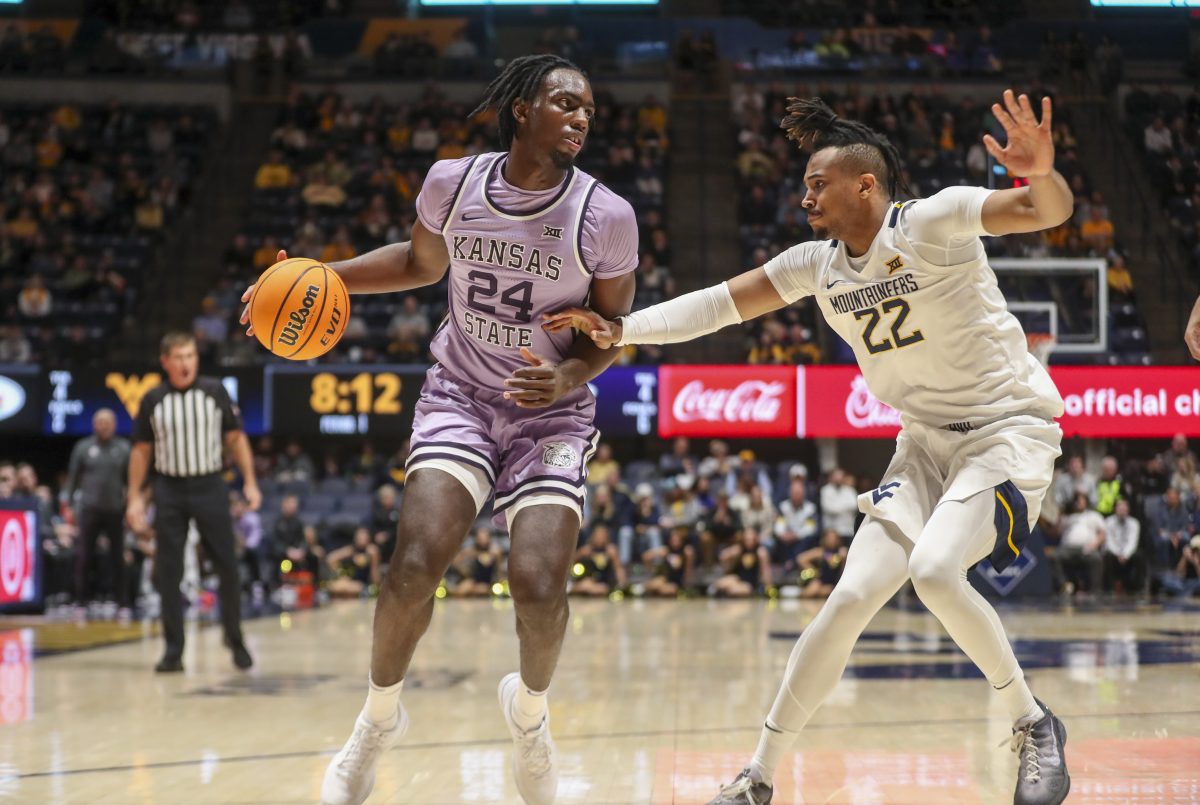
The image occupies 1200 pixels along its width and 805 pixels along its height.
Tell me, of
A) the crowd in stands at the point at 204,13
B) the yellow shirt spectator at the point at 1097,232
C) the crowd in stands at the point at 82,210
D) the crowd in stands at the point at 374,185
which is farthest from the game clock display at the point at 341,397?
the crowd in stands at the point at 204,13

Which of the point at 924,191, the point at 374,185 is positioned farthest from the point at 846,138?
the point at 374,185

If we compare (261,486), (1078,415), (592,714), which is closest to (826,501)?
(1078,415)

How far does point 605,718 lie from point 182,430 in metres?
3.40

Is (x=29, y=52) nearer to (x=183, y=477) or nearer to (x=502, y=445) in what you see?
(x=183, y=477)

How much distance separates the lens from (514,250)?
4.35 m

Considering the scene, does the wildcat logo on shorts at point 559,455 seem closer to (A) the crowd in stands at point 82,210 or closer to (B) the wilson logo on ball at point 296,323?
(B) the wilson logo on ball at point 296,323

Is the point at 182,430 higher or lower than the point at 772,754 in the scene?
higher

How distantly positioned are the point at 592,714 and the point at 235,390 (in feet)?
35.5

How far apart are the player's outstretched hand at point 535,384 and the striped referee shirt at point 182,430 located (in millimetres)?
4558

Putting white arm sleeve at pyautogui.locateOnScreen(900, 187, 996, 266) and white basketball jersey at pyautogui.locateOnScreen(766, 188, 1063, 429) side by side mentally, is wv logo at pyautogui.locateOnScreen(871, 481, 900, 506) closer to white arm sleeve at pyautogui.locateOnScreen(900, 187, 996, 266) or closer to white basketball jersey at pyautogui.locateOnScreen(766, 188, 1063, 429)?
white basketball jersey at pyautogui.locateOnScreen(766, 188, 1063, 429)

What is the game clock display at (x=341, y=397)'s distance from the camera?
16.3m

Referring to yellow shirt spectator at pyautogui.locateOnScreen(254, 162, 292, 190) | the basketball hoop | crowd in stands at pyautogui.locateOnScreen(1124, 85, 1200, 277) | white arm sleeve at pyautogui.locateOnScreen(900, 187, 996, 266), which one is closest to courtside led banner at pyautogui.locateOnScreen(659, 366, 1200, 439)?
the basketball hoop

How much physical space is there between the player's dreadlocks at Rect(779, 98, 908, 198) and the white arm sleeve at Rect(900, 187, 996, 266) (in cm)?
22

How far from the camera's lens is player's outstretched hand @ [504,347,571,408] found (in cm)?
422
